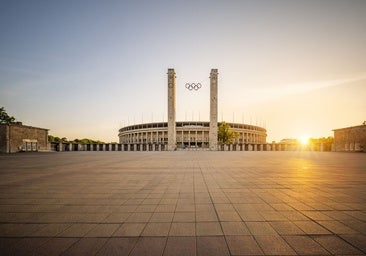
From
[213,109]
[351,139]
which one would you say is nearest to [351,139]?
[351,139]

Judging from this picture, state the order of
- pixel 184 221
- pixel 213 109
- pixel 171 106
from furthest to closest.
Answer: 1. pixel 171 106
2. pixel 213 109
3. pixel 184 221

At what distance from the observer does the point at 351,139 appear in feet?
130

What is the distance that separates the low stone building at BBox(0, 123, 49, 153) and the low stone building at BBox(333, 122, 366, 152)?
197 ft

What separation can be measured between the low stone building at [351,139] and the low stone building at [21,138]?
5998cm

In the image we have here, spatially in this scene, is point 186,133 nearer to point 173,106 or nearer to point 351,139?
point 173,106

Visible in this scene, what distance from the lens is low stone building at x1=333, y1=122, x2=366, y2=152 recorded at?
3742 centimetres

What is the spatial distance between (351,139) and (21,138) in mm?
60474

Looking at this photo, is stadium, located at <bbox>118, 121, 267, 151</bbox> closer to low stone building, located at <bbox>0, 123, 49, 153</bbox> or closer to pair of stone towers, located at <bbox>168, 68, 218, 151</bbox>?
pair of stone towers, located at <bbox>168, 68, 218, 151</bbox>

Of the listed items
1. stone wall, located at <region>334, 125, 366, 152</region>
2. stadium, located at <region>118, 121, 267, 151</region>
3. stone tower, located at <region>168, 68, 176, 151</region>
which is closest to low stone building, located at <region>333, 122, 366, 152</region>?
stone wall, located at <region>334, 125, 366, 152</region>

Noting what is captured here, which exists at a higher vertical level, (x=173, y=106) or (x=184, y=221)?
(x=173, y=106)

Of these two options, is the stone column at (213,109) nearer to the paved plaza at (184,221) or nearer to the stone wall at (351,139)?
the stone wall at (351,139)

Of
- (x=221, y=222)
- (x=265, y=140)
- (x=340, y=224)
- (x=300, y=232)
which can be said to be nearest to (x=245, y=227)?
(x=221, y=222)

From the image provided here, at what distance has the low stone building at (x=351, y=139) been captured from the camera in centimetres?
3742

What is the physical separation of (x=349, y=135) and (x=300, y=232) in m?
47.0
